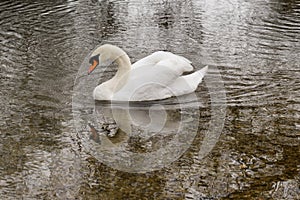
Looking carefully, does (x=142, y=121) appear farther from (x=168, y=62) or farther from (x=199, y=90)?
(x=199, y=90)

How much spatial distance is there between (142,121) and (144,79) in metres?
0.65

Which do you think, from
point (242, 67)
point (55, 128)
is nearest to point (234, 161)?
point (55, 128)

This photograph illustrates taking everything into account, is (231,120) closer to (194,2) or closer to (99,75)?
(99,75)

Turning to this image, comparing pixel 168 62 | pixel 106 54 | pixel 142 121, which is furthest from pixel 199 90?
pixel 106 54

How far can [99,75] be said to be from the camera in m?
8.16

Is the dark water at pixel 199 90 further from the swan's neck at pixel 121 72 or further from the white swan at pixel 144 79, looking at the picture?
the swan's neck at pixel 121 72

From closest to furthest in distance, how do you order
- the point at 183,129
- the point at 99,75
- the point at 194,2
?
the point at 183,129, the point at 99,75, the point at 194,2

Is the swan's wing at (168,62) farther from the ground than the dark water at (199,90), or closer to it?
farther from the ground

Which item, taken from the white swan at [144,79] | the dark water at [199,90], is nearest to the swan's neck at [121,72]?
the white swan at [144,79]

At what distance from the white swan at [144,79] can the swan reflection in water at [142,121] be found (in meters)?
0.09

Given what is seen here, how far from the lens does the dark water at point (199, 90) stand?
503 cm

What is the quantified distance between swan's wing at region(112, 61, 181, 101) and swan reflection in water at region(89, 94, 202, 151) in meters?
0.08

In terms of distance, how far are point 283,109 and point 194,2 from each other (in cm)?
778

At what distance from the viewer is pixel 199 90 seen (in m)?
7.46
